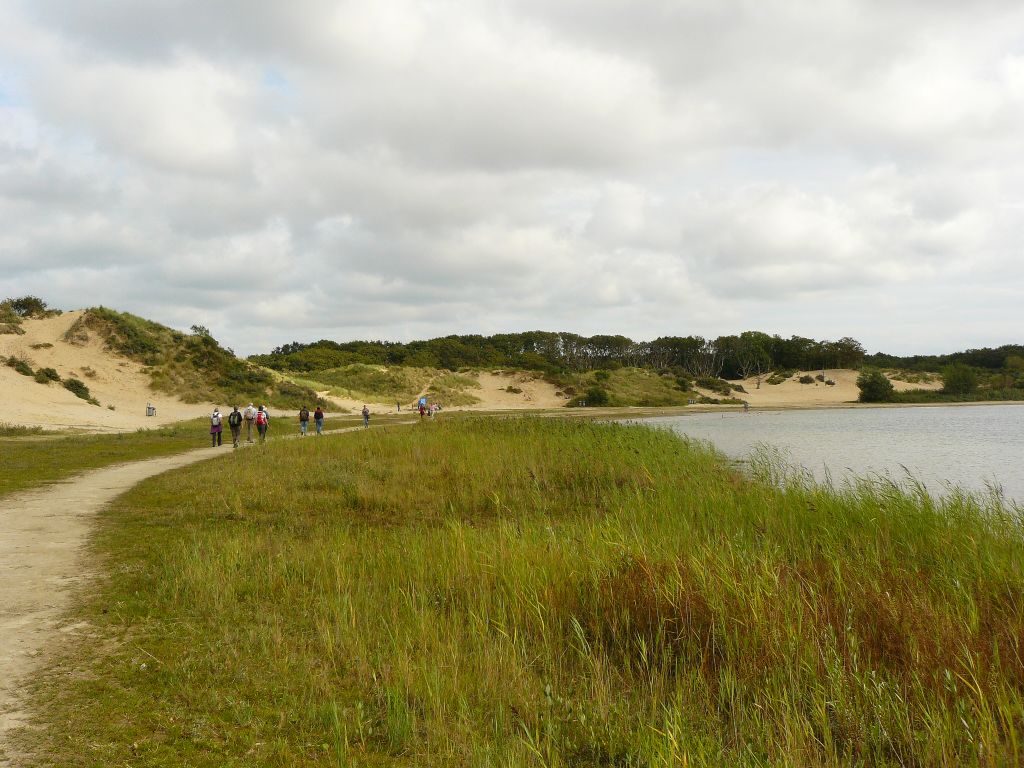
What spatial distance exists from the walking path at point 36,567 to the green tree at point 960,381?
305 feet

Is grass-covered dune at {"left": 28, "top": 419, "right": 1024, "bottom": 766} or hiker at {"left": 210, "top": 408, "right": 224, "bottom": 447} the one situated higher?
hiker at {"left": 210, "top": 408, "right": 224, "bottom": 447}

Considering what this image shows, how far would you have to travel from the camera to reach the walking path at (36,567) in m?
4.85

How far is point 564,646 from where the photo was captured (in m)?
5.78

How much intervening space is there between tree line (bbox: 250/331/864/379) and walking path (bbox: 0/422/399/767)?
80210mm

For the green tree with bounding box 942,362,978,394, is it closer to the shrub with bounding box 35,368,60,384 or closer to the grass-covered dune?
the grass-covered dune

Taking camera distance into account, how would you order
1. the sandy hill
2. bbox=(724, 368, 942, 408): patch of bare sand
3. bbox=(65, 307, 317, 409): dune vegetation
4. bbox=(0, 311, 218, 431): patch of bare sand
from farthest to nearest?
bbox=(724, 368, 942, 408): patch of bare sand
bbox=(65, 307, 317, 409): dune vegetation
the sandy hill
bbox=(0, 311, 218, 431): patch of bare sand

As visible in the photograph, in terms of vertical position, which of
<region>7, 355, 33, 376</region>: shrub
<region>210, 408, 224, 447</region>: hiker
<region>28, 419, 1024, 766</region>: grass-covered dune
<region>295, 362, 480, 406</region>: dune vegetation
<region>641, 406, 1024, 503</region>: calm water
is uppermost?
<region>7, 355, 33, 376</region>: shrub

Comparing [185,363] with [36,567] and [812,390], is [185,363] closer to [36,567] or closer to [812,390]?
[36,567]

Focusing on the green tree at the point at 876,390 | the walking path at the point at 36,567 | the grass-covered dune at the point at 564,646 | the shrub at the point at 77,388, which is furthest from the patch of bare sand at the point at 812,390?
the walking path at the point at 36,567

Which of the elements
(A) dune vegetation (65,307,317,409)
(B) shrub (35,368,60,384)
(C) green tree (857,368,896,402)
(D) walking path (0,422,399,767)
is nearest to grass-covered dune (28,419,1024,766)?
(D) walking path (0,422,399,767)

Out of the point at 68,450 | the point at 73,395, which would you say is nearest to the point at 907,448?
the point at 68,450

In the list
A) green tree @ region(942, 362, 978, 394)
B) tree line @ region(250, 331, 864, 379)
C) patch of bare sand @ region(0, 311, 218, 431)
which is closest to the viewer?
patch of bare sand @ region(0, 311, 218, 431)

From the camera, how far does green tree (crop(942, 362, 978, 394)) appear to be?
80500mm

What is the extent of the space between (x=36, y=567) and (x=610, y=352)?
10597 cm
